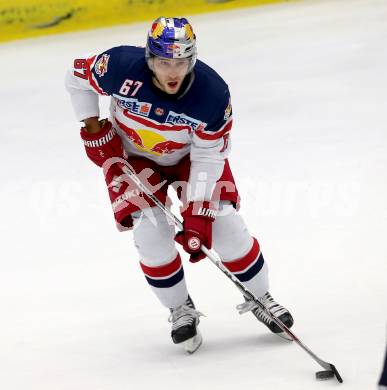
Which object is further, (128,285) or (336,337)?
(128,285)

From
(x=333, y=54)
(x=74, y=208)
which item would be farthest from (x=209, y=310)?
(x=333, y=54)

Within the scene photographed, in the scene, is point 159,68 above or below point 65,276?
above

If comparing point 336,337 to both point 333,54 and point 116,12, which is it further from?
point 116,12

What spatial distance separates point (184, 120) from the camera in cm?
288

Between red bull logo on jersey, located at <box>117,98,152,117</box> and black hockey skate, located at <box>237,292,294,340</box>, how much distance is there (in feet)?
2.12

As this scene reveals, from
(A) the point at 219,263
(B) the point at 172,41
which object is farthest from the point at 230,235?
(B) the point at 172,41

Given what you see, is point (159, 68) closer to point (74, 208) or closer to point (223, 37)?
point (74, 208)

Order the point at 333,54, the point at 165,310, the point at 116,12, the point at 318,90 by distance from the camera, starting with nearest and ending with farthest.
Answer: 1. the point at 165,310
2. the point at 318,90
3. the point at 333,54
4. the point at 116,12

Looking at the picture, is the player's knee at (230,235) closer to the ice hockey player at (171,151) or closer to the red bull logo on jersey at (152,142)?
the ice hockey player at (171,151)

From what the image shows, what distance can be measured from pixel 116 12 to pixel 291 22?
1.30 meters

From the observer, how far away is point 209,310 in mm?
3283

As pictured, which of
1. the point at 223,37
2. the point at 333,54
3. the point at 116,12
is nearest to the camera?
the point at 333,54

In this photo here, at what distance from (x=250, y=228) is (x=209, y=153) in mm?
1060

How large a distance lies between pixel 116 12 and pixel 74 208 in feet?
10.6
